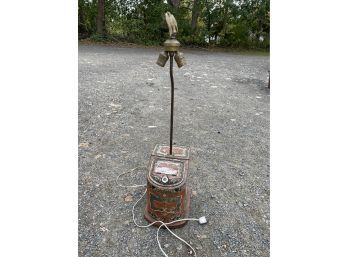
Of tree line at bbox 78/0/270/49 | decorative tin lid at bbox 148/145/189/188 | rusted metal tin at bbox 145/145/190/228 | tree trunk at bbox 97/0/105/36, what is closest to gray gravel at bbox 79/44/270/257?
rusted metal tin at bbox 145/145/190/228

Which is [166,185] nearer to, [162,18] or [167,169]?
[167,169]

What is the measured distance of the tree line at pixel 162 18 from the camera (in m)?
11.1

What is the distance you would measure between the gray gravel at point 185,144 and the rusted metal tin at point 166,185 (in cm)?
13

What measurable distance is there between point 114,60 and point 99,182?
5754mm

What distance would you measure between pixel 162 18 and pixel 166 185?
392 inches

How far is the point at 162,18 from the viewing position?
434 inches

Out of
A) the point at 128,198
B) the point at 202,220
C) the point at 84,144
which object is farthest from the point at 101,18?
the point at 202,220

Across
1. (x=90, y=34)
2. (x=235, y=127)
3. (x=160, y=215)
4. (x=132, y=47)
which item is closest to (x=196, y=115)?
(x=235, y=127)

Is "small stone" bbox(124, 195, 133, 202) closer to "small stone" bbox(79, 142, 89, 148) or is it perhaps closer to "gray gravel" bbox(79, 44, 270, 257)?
"gray gravel" bbox(79, 44, 270, 257)

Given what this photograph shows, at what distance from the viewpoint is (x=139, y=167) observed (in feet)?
10.1

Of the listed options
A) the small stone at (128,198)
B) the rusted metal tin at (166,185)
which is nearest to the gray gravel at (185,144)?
the small stone at (128,198)

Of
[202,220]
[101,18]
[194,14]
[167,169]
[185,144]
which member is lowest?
[202,220]

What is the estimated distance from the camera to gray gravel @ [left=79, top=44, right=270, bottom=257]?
2.22m

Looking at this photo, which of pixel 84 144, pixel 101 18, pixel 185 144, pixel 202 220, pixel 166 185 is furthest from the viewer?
pixel 101 18
